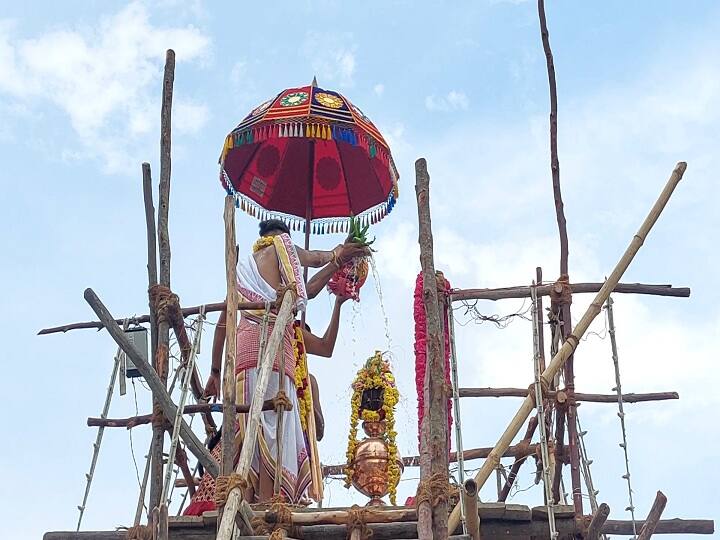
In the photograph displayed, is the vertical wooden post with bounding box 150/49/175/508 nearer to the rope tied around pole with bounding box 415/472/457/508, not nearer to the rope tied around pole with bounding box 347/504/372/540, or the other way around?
the rope tied around pole with bounding box 347/504/372/540

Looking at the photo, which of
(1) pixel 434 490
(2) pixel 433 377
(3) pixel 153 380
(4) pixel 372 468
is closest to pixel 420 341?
(2) pixel 433 377

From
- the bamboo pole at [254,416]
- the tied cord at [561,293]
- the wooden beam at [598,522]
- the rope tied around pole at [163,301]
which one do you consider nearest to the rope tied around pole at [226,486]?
the bamboo pole at [254,416]

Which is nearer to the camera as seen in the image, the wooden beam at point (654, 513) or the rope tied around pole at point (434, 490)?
the rope tied around pole at point (434, 490)

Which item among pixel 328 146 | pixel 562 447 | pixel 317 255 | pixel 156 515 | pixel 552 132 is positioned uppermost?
pixel 328 146

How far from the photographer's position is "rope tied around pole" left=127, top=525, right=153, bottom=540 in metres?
7.89

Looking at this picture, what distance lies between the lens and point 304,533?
797 centimetres

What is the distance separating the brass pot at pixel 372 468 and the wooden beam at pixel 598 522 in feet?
5.31

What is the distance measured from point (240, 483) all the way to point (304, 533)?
0.75 meters

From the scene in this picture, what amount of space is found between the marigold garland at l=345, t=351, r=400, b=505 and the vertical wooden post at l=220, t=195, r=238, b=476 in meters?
1.65

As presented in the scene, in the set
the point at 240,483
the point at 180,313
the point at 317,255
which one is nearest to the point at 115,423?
the point at 180,313

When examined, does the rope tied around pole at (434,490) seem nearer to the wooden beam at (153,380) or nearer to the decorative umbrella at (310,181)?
the wooden beam at (153,380)

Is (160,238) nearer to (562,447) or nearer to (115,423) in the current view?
(115,423)

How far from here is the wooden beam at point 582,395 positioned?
8258mm

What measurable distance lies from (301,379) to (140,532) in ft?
6.58
